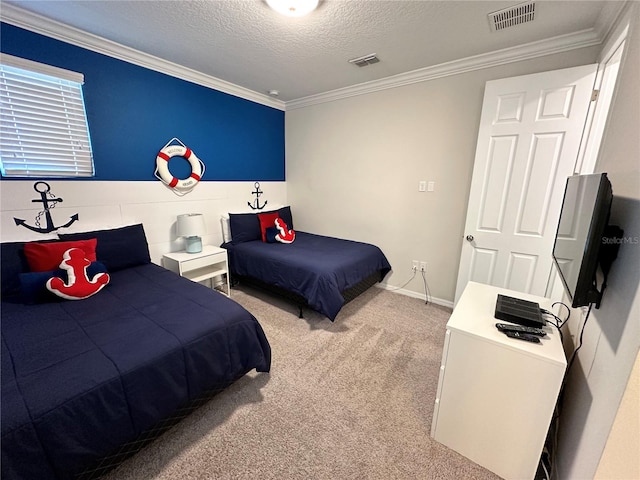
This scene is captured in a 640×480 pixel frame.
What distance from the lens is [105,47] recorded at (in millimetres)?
2211

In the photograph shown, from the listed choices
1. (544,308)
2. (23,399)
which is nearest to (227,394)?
(23,399)

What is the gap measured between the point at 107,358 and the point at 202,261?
5.30 ft

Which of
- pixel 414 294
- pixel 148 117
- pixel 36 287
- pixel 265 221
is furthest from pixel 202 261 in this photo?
pixel 414 294

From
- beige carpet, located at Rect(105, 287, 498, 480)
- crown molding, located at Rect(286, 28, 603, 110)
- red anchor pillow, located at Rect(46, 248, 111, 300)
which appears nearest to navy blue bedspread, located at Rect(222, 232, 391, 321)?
beige carpet, located at Rect(105, 287, 498, 480)

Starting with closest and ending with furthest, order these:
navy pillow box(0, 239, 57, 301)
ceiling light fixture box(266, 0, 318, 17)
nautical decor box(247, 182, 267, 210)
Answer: ceiling light fixture box(266, 0, 318, 17) < navy pillow box(0, 239, 57, 301) < nautical decor box(247, 182, 267, 210)

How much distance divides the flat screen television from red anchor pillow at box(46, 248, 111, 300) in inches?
105

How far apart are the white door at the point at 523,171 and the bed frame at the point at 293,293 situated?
40.8 inches

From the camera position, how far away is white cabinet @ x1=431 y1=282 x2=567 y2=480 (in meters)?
1.13

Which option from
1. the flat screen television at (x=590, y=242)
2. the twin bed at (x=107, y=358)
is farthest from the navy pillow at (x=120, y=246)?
the flat screen television at (x=590, y=242)

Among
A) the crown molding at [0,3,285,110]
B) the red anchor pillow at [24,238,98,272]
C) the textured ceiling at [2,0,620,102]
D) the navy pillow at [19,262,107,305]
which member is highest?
the textured ceiling at [2,0,620,102]

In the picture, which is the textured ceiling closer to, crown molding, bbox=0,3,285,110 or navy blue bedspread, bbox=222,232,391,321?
crown molding, bbox=0,3,285,110

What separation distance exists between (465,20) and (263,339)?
2594mm

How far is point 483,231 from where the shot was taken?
2.40m

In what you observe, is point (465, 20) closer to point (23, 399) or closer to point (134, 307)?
point (134, 307)
